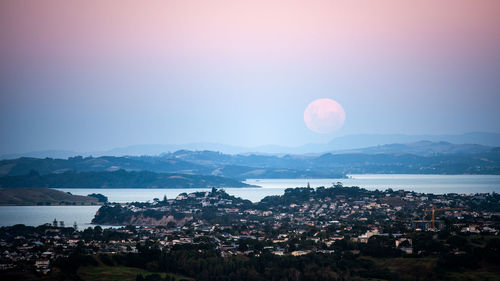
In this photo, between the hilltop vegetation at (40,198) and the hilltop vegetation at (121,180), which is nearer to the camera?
the hilltop vegetation at (40,198)

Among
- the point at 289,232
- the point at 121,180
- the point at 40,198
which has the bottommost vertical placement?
the point at 289,232

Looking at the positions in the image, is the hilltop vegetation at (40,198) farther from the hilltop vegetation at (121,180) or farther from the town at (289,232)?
the hilltop vegetation at (121,180)

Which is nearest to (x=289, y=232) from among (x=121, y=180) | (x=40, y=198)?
(x=40, y=198)

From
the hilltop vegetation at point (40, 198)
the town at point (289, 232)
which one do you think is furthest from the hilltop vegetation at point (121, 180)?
the town at point (289, 232)

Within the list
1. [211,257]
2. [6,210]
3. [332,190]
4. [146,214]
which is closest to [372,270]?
[211,257]

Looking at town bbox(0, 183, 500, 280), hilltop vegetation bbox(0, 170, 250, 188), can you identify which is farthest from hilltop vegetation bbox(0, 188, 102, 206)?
hilltop vegetation bbox(0, 170, 250, 188)

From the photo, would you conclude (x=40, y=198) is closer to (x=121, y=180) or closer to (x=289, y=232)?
(x=121, y=180)

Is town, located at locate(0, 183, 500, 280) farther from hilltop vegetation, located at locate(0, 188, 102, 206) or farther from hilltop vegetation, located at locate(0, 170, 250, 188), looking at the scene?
hilltop vegetation, located at locate(0, 170, 250, 188)

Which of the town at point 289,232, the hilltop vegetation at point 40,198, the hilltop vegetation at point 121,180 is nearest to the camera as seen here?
the town at point 289,232

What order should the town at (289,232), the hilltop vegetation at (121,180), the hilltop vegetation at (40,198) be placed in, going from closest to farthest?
the town at (289,232) → the hilltop vegetation at (40,198) → the hilltop vegetation at (121,180)
